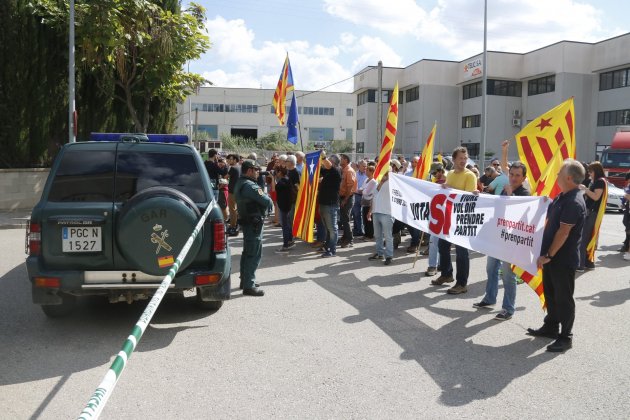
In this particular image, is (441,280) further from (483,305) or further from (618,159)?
(618,159)

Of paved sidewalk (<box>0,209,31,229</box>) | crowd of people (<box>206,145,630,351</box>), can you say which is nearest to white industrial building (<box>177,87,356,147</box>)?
paved sidewalk (<box>0,209,31,229</box>)

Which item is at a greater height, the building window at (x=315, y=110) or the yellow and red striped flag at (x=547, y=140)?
the building window at (x=315, y=110)

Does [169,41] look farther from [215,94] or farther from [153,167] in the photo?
[215,94]

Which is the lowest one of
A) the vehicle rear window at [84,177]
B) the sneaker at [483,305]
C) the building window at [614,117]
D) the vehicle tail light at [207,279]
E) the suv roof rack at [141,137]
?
the sneaker at [483,305]

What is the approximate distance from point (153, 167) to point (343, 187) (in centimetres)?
652

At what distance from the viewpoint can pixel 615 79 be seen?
44.8 metres

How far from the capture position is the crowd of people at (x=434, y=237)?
17.6 ft

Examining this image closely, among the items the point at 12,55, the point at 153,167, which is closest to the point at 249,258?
the point at 153,167

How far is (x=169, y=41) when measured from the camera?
1677cm

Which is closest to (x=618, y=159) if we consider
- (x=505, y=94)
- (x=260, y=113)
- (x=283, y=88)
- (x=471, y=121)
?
(x=283, y=88)

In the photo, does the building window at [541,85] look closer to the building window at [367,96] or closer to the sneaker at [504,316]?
the building window at [367,96]

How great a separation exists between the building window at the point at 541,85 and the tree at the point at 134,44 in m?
39.2

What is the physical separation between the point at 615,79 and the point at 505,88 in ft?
35.2

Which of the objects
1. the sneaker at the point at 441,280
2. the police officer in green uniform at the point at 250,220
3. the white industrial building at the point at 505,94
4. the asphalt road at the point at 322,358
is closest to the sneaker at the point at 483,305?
the asphalt road at the point at 322,358
